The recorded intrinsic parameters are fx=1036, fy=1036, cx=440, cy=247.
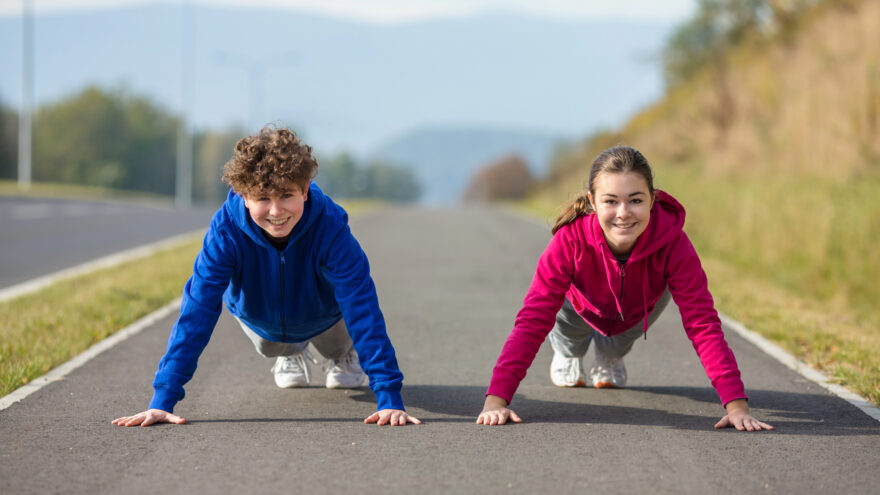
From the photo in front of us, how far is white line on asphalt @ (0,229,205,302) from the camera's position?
10672 millimetres

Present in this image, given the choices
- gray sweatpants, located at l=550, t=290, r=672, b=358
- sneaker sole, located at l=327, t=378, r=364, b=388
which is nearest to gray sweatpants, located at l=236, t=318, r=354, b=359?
sneaker sole, located at l=327, t=378, r=364, b=388

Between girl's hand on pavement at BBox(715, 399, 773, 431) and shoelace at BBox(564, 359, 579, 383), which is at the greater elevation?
girl's hand on pavement at BBox(715, 399, 773, 431)

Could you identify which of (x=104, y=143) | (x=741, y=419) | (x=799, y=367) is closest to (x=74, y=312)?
(x=799, y=367)

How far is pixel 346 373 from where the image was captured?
5949 mm

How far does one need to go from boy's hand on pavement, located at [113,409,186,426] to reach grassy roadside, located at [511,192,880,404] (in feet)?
7.04

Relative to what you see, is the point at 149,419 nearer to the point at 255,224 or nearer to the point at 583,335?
the point at 255,224

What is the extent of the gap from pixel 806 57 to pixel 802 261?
20.8 ft

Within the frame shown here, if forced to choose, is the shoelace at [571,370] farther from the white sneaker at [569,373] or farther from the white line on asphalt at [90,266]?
the white line on asphalt at [90,266]

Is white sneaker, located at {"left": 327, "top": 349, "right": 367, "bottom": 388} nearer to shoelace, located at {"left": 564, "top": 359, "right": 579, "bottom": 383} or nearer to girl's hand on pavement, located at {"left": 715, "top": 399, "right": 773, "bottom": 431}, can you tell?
shoelace, located at {"left": 564, "top": 359, "right": 579, "bottom": 383}

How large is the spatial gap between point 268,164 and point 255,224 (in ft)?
1.29

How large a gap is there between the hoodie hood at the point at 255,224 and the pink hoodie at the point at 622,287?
44.4 inches

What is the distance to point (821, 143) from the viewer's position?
1452 cm

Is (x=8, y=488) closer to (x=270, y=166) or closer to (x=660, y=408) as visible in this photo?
(x=270, y=166)

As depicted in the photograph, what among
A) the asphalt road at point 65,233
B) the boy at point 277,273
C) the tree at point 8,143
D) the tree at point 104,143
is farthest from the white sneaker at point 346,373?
the tree at point 104,143
